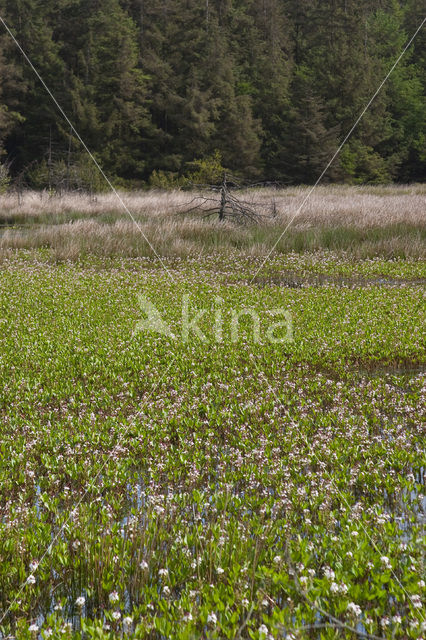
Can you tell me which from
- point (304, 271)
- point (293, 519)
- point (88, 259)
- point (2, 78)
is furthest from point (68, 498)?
point (2, 78)

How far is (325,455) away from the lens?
5.88 meters

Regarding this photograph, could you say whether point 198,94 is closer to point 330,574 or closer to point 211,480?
point 211,480

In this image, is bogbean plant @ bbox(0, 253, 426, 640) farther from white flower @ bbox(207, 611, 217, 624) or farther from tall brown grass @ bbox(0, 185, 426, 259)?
tall brown grass @ bbox(0, 185, 426, 259)

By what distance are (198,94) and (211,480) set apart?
2189 inches

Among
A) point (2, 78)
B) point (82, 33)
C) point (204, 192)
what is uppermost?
point (82, 33)

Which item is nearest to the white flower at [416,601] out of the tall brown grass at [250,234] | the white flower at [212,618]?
the white flower at [212,618]

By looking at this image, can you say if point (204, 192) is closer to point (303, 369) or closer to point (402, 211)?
point (402, 211)

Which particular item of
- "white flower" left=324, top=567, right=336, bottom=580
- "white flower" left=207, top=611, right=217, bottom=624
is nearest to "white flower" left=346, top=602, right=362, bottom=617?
"white flower" left=324, top=567, right=336, bottom=580

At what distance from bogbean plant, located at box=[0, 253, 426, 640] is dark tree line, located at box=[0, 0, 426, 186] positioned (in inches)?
1679

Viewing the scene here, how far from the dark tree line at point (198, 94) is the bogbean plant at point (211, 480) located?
140ft

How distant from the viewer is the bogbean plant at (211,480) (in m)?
3.62

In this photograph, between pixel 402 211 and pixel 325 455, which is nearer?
pixel 325 455

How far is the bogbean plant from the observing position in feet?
11.9

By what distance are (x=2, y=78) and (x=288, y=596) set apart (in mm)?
58707
